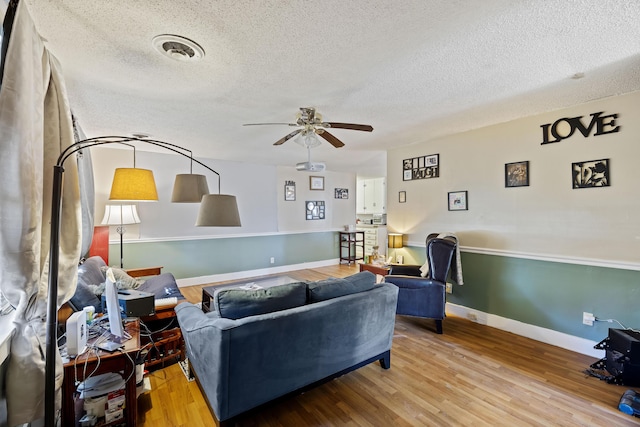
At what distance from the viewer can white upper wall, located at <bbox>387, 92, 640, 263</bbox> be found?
247 cm

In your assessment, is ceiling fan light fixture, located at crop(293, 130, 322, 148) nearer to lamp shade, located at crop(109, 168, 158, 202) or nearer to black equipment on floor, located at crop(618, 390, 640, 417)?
lamp shade, located at crop(109, 168, 158, 202)

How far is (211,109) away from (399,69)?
178 centimetres

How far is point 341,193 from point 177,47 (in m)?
5.46

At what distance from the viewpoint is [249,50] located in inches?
69.9

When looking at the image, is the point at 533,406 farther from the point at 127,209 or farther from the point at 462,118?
the point at 127,209

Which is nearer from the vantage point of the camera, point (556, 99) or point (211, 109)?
point (556, 99)

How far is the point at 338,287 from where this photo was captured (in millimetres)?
2162

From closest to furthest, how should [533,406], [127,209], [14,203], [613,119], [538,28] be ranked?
[14,203], [538,28], [533,406], [613,119], [127,209]

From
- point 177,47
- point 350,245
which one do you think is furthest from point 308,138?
point 350,245

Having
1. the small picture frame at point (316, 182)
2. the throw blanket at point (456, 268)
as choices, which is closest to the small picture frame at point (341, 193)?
the small picture frame at point (316, 182)

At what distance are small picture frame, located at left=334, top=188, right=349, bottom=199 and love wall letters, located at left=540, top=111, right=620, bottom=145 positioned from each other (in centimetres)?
439

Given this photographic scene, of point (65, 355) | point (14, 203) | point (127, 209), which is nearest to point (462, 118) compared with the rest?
point (14, 203)

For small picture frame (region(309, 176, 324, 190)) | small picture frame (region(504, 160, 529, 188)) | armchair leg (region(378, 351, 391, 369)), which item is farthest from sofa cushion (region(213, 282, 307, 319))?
small picture frame (region(309, 176, 324, 190))

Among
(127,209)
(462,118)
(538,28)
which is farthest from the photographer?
(127,209)
